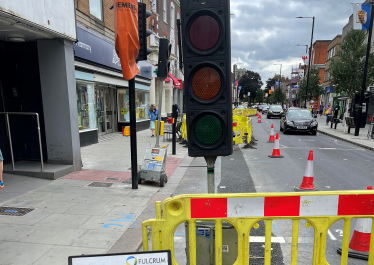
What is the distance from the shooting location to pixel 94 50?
413 inches

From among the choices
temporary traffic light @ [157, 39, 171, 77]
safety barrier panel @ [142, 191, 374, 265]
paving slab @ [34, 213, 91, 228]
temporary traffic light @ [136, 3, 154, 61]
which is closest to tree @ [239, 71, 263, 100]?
temporary traffic light @ [157, 39, 171, 77]

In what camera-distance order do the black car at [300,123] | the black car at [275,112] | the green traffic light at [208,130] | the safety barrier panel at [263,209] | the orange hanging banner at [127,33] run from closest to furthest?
the safety barrier panel at [263,209], the green traffic light at [208,130], the orange hanging banner at [127,33], the black car at [300,123], the black car at [275,112]

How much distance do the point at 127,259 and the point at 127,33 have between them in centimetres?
433

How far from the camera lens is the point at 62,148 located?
258 inches

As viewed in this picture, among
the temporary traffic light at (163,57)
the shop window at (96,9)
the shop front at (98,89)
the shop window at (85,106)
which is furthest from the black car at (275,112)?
the temporary traffic light at (163,57)

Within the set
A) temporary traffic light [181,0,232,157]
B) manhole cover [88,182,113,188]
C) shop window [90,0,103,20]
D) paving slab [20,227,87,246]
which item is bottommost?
manhole cover [88,182,113,188]

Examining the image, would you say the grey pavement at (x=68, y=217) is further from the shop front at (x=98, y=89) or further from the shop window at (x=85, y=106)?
the shop front at (x=98, y=89)

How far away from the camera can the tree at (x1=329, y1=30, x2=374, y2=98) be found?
57.7 ft

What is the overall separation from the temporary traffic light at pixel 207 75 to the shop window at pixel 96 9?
34.1 ft

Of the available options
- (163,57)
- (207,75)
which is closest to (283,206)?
(207,75)

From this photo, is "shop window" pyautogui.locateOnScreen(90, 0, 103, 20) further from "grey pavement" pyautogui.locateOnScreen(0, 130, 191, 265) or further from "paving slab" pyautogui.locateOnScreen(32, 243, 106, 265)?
"paving slab" pyautogui.locateOnScreen(32, 243, 106, 265)

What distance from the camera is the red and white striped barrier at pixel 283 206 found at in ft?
7.22

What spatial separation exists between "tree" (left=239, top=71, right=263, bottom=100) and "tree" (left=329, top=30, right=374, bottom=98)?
81270mm

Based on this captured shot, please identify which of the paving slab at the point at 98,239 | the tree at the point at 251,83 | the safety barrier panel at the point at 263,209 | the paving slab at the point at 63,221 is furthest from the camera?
the tree at the point at 251,83
